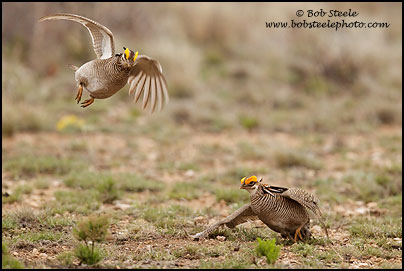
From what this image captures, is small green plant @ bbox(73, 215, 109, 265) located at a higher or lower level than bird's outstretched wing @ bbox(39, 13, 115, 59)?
lower

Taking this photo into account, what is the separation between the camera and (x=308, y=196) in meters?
5.22

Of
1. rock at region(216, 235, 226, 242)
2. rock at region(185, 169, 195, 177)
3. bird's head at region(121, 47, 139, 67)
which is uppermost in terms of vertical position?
bird's head at region(121, 47, 139, 67)

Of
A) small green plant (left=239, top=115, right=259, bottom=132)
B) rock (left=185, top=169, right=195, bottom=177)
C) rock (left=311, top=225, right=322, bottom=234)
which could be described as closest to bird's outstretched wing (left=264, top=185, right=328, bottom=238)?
rock (left=311, top=225, right=322, bottom=234)

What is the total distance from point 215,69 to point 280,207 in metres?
9.95

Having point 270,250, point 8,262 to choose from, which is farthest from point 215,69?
point 8,262

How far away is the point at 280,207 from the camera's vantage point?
203 inches

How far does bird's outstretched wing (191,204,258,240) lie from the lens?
5.38 meters

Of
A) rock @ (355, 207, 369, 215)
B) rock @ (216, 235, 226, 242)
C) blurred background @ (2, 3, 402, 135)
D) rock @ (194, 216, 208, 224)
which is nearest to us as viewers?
rock @ (216, 235, 226, 242)

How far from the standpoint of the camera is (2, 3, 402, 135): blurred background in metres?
11.5

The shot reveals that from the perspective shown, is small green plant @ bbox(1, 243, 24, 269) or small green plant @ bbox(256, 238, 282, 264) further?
small green plant @ bbox(256, 238, 282, 264)

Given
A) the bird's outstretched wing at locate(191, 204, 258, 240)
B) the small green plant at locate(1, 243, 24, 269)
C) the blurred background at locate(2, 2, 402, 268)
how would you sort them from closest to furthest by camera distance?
the small green plant at locate(1, 243, 24, 269)
the bird's outstretched wing at locate(191, 204, 258, 240)
the blurred background at locate(2, 2, 402, 268)

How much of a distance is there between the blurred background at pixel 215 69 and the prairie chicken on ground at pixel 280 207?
18.7 feet

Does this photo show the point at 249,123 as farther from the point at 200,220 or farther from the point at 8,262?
the point at 8,262

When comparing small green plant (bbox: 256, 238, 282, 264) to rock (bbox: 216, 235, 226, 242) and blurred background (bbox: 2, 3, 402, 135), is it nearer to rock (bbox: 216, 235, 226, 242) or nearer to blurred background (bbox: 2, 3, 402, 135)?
rock (bbox: 216, 235, 226, 242)
